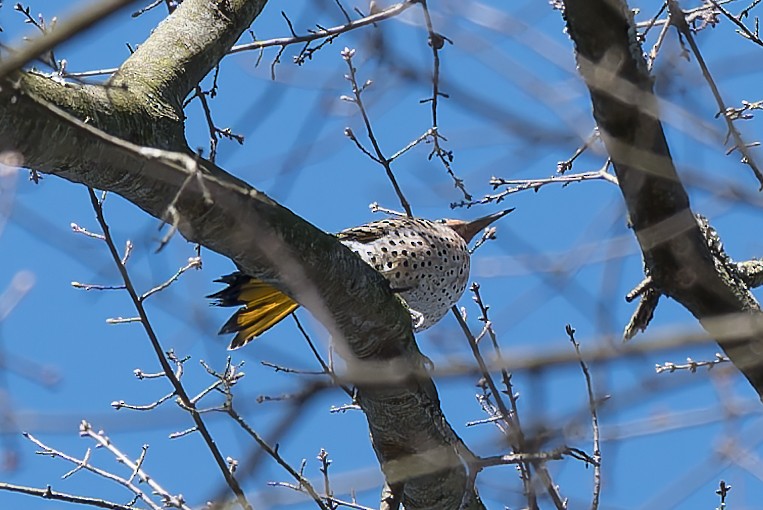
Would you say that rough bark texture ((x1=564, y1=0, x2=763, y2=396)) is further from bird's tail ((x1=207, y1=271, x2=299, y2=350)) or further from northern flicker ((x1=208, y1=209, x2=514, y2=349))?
bird's tail ((x1=207, y1=271, x2=299, y2=350))

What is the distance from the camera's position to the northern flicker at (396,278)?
4.64 m

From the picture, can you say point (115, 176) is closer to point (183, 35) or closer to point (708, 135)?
point (183, 35)

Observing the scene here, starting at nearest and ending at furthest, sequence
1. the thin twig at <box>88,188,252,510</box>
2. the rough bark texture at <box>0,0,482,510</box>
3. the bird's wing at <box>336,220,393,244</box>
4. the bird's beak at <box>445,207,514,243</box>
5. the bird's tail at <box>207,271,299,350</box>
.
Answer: the rough bark texture at <box>0,0,482,510</box> → the thin twig at <box>88,188,252,510</box> → the bird's tail at <box>207,271,299,350</box> → the bird's wing at <box>336,220,393,244</box> → the bird's beak at <box>445,207,514,243</box>

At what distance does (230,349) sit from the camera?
4758 mm

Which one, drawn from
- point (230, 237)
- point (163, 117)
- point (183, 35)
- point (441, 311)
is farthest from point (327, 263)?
point (441, 311)

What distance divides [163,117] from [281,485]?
1330 mm

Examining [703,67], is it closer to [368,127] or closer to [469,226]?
[368,127]

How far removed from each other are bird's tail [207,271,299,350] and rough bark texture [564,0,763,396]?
6.93 feet

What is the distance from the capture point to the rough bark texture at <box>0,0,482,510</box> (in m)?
2.37

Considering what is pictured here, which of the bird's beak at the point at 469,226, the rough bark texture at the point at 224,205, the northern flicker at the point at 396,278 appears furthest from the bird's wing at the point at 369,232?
the rough bark texture at the point at 224,205

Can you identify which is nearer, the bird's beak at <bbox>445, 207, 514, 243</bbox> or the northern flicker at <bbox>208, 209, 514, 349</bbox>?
the northern flicker at <bbox>208, 209, 514, 349</bbox>

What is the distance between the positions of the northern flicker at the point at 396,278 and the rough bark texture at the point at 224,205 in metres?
1.06

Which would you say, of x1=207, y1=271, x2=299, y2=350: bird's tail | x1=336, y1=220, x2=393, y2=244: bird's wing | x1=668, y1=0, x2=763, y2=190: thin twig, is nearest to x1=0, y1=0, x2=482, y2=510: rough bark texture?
x1=668, y1=0, x2=763, y2=190: thin twig

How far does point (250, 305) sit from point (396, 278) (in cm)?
66
